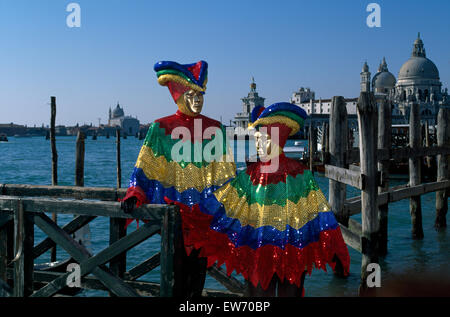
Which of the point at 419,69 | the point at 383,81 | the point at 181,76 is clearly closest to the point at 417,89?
the point at 419,69

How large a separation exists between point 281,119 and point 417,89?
350 feet

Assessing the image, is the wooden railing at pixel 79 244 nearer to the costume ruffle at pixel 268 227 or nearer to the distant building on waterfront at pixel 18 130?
the costume ruffle at pixel 268 227

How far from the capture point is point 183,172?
3631mm

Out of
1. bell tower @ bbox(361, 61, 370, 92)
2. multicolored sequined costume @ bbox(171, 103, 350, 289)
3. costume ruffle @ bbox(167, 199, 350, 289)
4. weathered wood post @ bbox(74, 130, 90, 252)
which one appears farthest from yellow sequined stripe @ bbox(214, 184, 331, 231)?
bell tower @ bbox(361, 61, 370, 92)

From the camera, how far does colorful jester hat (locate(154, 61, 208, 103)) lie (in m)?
3.68

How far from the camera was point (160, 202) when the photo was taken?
11.6 feet

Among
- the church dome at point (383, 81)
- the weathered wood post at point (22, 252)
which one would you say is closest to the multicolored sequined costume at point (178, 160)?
the weathered wood post at point (22, 252)

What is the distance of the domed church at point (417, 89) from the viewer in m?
99.2

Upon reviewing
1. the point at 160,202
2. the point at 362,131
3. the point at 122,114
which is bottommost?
the point at 160,202

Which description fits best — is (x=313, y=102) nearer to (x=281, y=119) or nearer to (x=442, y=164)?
(x=442, y=164)

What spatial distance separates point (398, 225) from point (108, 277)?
11081 millimetres

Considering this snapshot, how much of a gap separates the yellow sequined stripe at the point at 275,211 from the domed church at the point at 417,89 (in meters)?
99.4

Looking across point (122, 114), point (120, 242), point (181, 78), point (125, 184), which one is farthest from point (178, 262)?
point (122, 114)
